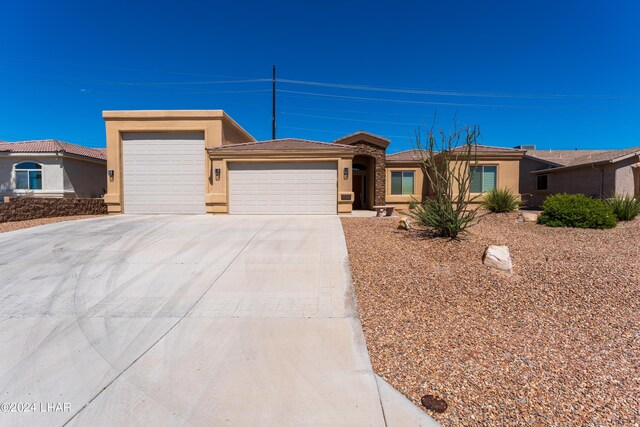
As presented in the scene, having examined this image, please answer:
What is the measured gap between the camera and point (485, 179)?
58.4 ft

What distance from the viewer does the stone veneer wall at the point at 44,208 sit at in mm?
11953


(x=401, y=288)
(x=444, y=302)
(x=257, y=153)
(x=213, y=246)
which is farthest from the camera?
(x=257, y=153)

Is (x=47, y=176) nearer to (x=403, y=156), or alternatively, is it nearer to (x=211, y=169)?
(x=211, y=169)

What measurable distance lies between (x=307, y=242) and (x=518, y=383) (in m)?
5.73

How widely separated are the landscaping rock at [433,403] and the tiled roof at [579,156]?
20.1m

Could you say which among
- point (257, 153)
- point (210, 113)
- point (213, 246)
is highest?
point (210, 113)

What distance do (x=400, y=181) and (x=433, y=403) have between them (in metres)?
16.8

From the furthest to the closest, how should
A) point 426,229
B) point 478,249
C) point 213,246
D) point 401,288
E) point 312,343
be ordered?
point 426,229, point 213,246, point 478,249, point 401,288, point 312,343

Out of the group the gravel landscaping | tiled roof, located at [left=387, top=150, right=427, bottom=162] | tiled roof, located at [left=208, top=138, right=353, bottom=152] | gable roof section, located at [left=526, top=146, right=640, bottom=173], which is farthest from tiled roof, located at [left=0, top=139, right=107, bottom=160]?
gable roof section, located at [left=526, top=146, right=640, bottom=173]

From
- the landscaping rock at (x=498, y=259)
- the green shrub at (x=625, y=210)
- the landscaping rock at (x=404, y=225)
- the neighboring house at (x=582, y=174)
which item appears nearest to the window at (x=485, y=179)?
the neighboring house at (x=582, y=174)

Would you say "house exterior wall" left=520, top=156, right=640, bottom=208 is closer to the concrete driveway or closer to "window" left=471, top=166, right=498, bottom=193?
"window" left=471, top=166, right=498, bottom=193

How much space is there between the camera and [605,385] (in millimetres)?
2873

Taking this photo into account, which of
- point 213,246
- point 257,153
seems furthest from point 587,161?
point 213,246

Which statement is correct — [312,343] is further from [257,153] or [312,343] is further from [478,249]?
[257,153]
